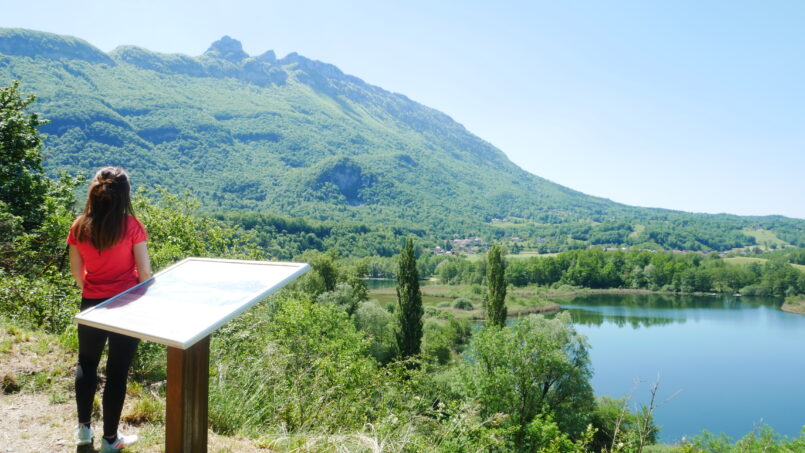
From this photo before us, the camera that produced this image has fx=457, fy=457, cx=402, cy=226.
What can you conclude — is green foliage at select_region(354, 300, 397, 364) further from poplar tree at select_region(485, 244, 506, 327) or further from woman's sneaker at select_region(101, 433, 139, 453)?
woman's sneaker at select_region(101, 433, 139, 453)

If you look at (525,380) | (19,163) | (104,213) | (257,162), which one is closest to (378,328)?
(525,380)

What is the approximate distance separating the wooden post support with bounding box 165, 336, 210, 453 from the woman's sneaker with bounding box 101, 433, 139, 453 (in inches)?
27.0

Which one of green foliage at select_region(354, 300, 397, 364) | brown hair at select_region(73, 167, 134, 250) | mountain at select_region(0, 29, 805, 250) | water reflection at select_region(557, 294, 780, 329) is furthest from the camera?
mountain at select_region(0, 29, 805, 250)

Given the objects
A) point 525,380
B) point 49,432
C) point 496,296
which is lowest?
point 525,380

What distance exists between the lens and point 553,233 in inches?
6216

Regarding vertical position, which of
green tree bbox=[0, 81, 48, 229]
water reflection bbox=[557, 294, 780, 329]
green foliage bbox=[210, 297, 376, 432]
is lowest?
water reflection bbox=[557, 294, 780, 329]

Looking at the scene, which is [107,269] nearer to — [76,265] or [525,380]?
[76,265]

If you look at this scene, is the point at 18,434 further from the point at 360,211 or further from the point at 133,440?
the point at 360,211

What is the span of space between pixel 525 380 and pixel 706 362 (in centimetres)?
2314

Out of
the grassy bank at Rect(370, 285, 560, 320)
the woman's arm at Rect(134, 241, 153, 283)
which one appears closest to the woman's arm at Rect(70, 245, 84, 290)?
the woman's arm at Rect(134, 241, 153, 283)

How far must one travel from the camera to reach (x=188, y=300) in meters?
2.21

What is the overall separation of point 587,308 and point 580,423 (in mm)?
42880

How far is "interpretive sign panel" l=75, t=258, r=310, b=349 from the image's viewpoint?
1972 millimetres

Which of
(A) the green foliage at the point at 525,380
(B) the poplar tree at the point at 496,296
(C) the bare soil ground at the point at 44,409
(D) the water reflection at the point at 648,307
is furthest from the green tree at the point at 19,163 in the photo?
(D) the water reflection at the point at 648,307
